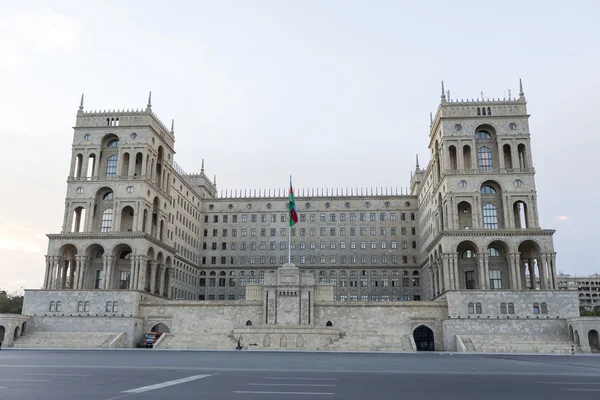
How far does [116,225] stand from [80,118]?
18.8m

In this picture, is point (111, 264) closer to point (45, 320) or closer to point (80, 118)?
point (45, 320)

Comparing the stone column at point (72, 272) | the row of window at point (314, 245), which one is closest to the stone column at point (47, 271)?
the stone column at point (72, 272)

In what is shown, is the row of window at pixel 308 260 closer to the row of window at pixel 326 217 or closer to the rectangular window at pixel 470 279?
the row of window at pixel 326 217

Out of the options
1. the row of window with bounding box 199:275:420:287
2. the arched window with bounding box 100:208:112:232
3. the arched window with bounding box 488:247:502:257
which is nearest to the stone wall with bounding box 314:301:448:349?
the arched window with bounding box 488:247:502:257

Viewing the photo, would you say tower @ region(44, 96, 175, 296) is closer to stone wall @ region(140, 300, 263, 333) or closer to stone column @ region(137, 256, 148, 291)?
stone column @ region(137, 256, 148, 291)

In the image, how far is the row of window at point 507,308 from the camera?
6725 centimetres

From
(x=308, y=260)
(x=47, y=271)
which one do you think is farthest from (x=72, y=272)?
(x=308, y=260)

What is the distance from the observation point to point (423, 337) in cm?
7362

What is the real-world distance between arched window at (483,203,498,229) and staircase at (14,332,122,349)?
53.1m

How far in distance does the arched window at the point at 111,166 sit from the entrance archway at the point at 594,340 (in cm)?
6917

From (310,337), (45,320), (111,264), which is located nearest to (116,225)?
(111,264)

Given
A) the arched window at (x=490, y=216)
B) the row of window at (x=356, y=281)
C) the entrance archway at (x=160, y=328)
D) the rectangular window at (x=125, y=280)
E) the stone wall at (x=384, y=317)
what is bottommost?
the entrance archway at (x=160, y=328)

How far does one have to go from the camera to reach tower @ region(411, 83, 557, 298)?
71.5 meters

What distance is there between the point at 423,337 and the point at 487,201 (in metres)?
21.5
